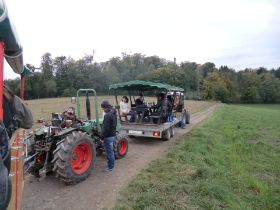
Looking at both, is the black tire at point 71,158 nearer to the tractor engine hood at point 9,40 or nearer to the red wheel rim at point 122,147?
the red wheel rim at point 122,147

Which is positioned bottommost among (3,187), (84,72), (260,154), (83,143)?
(260,154)

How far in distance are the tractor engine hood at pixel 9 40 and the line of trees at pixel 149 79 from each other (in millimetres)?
50957

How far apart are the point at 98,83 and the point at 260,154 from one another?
56.8 meters

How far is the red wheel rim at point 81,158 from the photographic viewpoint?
6.00 metres

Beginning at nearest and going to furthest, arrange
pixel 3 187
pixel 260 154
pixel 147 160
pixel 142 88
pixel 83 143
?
pixel 3 187, pixel 83 143, pixel 147 160, pixel 260 154, pixel 142 88

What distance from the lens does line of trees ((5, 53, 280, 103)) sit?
2447 inches

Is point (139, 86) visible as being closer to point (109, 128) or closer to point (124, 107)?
point (124, 107)

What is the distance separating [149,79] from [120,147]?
2503 inches

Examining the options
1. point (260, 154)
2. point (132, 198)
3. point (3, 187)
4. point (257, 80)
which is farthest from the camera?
point (257, 80)

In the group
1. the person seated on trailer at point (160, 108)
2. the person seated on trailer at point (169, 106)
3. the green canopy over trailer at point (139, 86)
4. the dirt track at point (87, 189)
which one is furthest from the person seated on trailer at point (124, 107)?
the dirt track at point (87, 189)

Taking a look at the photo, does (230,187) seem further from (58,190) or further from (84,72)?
(84,72)

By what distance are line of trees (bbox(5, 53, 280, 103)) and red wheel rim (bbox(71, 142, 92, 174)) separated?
4705 centimetres

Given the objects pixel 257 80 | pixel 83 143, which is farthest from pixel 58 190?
pixel 257 80

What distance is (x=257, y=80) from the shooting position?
79.0 metres
